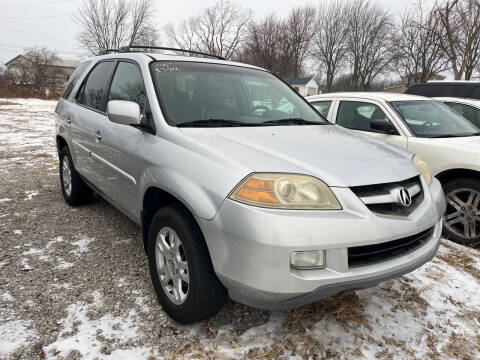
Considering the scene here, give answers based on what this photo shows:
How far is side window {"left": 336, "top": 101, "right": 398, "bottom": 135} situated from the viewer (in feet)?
13.7

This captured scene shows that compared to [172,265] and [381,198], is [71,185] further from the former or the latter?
[381,198]

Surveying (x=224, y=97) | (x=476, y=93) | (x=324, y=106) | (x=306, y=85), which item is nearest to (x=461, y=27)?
(x=476, y=93)

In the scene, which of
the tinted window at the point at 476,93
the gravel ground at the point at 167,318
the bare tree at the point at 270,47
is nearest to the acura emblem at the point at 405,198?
the gravel ground at the point at 167,318

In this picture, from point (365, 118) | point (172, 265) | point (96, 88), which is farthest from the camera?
point (365, 118)

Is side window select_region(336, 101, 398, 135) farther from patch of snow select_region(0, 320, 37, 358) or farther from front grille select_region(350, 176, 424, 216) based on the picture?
patch of snow select_region(0, 320, 37, 358)

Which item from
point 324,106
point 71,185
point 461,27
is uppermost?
point 461,27

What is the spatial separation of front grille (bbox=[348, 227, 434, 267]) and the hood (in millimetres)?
338

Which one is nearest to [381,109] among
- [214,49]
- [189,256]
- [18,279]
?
[189,256]

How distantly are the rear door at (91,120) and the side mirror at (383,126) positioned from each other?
9.80 ft

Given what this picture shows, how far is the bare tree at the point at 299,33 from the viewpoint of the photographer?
4181cm

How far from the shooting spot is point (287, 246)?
63.8 inches

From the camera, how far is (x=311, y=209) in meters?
1.72

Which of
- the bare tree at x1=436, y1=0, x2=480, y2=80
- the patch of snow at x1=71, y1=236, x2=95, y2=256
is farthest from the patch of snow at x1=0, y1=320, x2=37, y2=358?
the bare tree at x1=436, y1=0, x2=480, y2=80

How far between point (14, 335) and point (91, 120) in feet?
6.35
